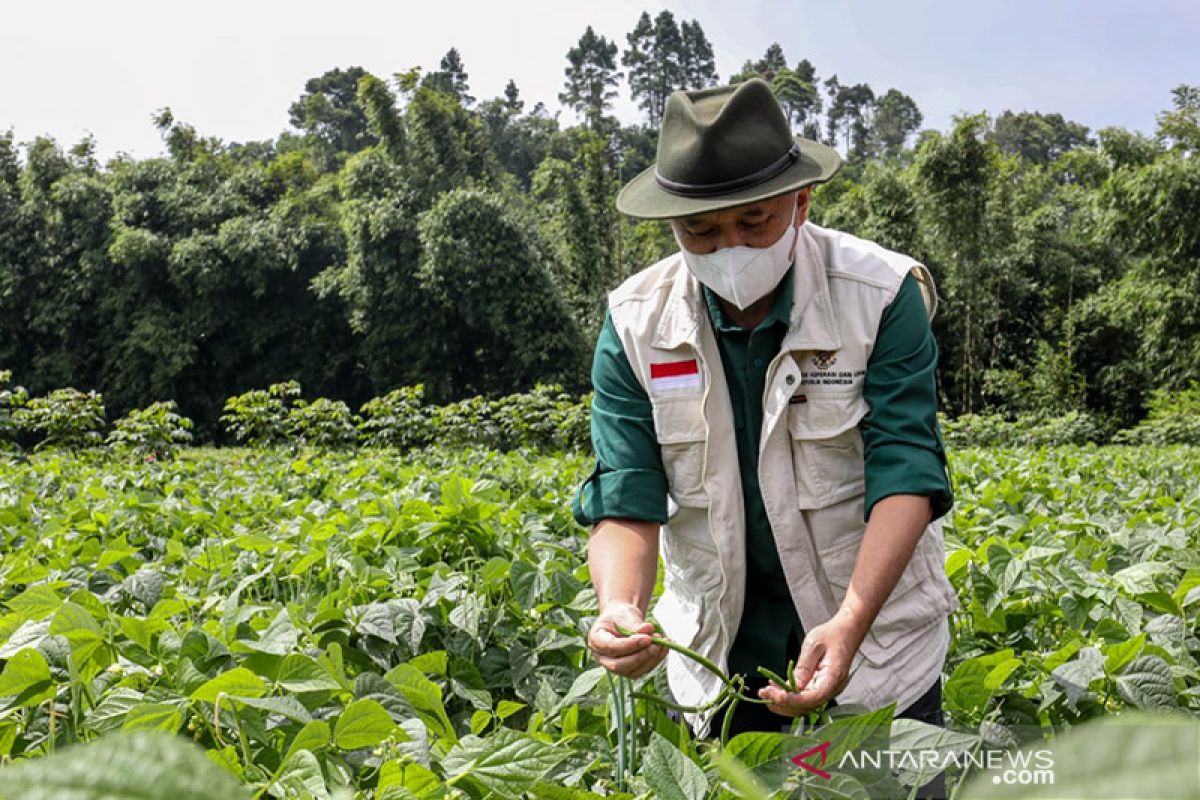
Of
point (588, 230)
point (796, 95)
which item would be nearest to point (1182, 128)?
point (588, 230)

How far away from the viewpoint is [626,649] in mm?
1257

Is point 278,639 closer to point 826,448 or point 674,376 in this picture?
point 674,376

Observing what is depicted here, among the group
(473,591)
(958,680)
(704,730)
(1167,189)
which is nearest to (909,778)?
(704,730)

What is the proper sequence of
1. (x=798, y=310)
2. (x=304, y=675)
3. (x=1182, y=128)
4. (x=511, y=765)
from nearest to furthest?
1. (x=511, y=765)
2. (x=304, y=675)
3. (x=798, y=310)
4. (x=1182, y=128)

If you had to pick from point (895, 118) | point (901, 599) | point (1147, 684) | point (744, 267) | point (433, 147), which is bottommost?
point (1147, 684)

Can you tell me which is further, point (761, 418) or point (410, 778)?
point (761, 418)

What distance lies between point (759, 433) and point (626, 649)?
19.4 inches

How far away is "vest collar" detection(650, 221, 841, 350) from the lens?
1.56 m

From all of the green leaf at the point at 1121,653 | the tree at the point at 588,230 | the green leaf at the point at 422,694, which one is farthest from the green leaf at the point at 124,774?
the tree at the point at 588,230

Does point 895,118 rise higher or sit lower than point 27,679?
higher

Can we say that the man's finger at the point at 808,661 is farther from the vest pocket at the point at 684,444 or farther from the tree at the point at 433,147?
the tree at the point at 433,147

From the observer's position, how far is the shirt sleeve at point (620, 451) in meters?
1.59

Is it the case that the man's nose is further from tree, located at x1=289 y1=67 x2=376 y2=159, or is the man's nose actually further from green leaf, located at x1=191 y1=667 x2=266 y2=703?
tree, located at x1=289 y1=67 x2=376 y2=159

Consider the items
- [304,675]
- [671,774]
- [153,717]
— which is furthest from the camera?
[304,675]
